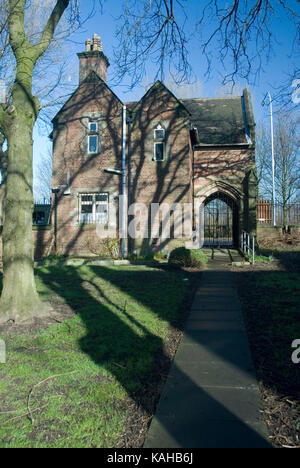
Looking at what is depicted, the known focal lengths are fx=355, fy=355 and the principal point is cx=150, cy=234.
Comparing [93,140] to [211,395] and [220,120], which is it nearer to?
[220,120]

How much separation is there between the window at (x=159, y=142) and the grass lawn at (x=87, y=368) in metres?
11.0

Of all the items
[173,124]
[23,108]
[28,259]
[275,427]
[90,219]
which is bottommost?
[275,427]

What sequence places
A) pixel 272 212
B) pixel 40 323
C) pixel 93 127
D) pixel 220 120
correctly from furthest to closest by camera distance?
1. pixel 272 212
2. pixel 220 120
3. pixel 93 127
4. pixel 40 323

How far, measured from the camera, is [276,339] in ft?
17.5

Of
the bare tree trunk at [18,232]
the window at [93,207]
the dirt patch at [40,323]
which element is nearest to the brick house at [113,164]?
the window at [93,207]

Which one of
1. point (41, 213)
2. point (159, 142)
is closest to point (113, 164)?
point (159, 142)

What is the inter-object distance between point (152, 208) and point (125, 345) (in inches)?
515

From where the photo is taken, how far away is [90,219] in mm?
18500

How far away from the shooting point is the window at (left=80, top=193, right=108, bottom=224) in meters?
18.4

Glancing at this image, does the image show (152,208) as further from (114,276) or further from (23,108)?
(23,108)

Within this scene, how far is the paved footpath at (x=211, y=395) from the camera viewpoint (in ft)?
9.36

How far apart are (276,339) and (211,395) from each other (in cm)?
218

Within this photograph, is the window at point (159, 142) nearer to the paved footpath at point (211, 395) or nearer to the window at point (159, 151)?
the window at point (159, 151)

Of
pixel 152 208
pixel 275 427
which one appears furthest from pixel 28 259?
pixel 152 208
